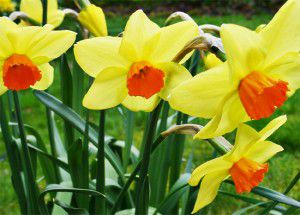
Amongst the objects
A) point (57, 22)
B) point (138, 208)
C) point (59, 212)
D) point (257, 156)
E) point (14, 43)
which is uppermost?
point (14, 43)

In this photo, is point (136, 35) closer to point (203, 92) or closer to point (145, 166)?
point (203, 92)

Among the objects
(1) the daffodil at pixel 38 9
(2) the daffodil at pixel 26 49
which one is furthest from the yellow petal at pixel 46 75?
(1) the daffodil at pixel 38 9

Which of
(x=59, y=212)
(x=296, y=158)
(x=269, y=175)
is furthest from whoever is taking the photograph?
(x=296, y=158)

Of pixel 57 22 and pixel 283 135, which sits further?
pixel 283 135

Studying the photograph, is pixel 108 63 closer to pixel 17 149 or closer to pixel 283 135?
pixel 17 149

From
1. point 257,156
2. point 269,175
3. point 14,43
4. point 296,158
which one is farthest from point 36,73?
point 296,158

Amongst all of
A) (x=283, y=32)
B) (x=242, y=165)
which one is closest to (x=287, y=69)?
(x=283, y=32)
